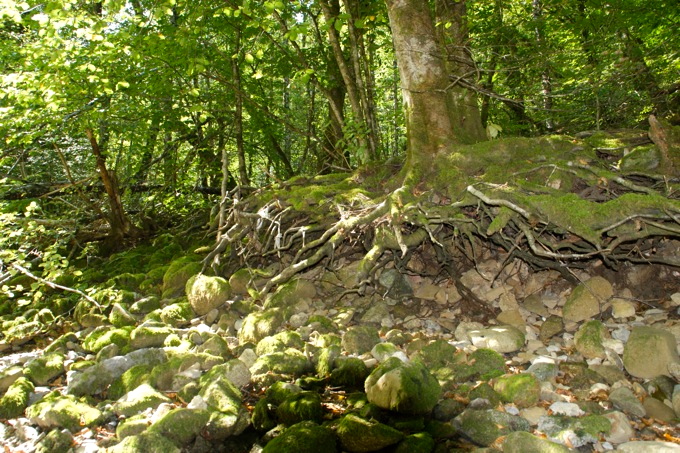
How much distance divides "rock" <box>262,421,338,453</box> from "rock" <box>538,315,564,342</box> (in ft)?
8.10

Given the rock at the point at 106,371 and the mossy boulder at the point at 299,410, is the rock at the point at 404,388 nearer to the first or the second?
the mossy boulder at the point at 299,410

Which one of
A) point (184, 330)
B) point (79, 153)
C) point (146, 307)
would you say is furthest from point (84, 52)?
point (184, 330)

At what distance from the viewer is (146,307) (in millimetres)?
6879

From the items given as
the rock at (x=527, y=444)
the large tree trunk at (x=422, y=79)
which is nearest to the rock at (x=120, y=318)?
the large tree trunk at (x=422, y=79)

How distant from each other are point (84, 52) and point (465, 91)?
5504 millimetres

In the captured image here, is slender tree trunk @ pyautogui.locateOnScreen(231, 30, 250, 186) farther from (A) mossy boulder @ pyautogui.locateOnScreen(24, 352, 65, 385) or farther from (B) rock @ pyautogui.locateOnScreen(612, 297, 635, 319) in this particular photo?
(B) rock @ pyautogui.locateOnScreen(612, 297, 635, 319)

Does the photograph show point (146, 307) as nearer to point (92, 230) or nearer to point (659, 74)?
point (92, 230)

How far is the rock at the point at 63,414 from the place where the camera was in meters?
4.04

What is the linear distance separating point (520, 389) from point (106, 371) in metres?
4.13

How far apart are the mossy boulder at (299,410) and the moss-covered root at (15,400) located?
2567 mm

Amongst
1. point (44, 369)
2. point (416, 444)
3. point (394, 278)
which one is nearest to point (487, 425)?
point (416, 444)

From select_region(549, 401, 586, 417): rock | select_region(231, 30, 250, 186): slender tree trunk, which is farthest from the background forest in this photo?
select_region(231, 30, 250, 186): slender tree trunk

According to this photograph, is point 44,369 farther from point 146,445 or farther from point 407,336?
point 407,336

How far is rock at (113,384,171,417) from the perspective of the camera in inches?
166
